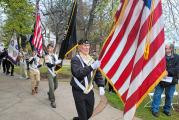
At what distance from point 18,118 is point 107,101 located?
4.04 m

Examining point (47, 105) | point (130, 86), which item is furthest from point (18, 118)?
point (130, 86)

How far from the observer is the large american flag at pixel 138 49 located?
17.5ft

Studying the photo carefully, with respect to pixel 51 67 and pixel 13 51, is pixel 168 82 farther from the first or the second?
pixel 13 51

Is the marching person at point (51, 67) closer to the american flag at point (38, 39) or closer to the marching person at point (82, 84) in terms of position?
the american flag at point (38, 39)

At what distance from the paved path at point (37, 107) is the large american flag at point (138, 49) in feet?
16.1

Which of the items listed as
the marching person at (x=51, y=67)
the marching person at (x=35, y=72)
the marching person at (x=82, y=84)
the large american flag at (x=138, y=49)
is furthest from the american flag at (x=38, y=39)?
the large american flag at (x=138, y=49)

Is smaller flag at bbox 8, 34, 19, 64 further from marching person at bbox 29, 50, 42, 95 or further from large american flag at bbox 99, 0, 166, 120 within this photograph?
large american flag at bbox 99, 0, 166, 120

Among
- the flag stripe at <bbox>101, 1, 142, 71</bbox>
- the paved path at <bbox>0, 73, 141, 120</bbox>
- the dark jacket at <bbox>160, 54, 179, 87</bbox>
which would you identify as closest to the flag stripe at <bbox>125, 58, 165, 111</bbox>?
the flag stripe at <bbox>101, 1, 142, 71</bbox>

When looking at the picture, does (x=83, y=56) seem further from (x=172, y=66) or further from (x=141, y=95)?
(x=172, y=66)

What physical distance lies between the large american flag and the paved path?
193 inches

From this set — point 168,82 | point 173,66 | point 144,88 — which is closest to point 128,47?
point 144,88

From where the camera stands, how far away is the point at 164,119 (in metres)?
10.8

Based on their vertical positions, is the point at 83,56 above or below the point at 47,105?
above

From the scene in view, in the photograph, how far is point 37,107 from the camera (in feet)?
37.7
